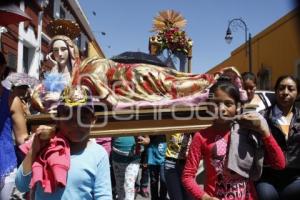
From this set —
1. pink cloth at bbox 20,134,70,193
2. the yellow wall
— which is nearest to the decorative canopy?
pink cloth at bbox 20,134,70,193

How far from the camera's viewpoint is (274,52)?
20.6 m

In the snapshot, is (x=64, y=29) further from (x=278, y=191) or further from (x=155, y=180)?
(x=278, y=191)

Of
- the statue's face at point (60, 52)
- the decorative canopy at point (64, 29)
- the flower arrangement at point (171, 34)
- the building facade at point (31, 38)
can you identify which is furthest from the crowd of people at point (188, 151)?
the building facade at point (31, 38)

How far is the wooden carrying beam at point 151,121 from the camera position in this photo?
3.58 meters

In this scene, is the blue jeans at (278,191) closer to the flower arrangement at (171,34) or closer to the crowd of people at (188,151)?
the crowd of people at (188,151)

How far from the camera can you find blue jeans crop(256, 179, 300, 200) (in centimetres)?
313

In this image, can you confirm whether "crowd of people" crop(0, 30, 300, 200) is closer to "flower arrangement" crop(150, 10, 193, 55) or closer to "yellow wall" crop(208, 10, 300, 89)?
"flower arrangement" crop(150, 10, 193, 55)

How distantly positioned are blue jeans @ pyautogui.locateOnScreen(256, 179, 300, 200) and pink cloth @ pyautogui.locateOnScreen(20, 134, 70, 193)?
1440mm

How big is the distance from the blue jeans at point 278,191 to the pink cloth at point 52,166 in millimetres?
1440

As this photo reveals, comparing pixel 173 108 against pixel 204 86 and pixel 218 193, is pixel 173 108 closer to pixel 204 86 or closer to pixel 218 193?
pixel 204 86

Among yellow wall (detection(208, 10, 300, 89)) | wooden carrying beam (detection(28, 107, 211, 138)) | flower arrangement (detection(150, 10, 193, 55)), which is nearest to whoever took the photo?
wooden carrying beam (detection(28, 107, 211, 138))

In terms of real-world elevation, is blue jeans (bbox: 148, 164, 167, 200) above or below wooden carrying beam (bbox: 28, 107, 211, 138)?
below

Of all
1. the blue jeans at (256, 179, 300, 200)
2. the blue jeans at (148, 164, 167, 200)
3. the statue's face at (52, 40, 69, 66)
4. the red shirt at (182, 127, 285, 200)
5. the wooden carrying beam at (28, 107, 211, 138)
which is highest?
the statue's face at (52, 40, 69, 66)

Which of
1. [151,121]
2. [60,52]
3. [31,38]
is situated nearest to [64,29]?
[60,52]
